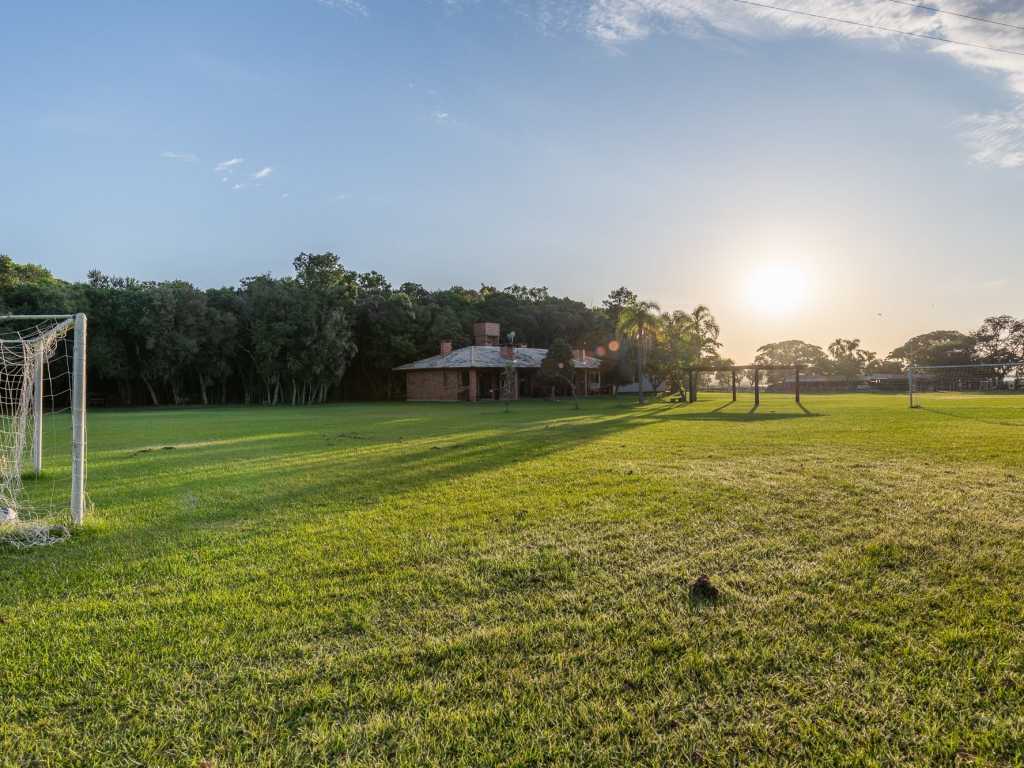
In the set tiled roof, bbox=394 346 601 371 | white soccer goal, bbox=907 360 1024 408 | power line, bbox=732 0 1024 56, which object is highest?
power line, bbox=732 0 1024 56

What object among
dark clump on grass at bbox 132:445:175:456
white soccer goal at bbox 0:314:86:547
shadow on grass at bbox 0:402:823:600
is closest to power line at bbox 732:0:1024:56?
shadow on grass at bbox 0:402:823:600

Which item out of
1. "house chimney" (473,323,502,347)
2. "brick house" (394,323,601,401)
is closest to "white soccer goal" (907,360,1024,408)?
"brick house" (394,323,601,401)

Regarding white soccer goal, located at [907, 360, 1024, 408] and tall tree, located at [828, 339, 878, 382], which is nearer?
white soccer goal, located at [907, 360, 1024, 408]

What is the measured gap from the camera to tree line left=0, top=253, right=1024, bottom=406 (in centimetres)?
3628

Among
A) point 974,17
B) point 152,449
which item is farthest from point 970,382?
point 152,449

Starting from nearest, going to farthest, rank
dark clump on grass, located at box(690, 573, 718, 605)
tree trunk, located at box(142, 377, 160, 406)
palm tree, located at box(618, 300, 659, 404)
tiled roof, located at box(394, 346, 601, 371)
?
1. dark clump on grass, located at box(690, 573, 718, 605)
2. palm tree, located at box(618, 300, 659, 404)
3. tree trunk, located at box(142, 377, 160, 406)
4. tiled roof, located at box(394, 346, 601, 371)

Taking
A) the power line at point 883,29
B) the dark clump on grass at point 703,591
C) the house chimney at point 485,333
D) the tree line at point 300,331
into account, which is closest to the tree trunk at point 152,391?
the tree line at point 300,331

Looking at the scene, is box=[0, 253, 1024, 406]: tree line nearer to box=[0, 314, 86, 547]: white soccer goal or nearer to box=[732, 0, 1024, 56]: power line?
box=[732, 0, 1024, 56]: power line

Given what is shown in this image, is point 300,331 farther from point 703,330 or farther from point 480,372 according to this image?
point 703,330

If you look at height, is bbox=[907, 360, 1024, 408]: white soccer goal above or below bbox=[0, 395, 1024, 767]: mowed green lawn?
above

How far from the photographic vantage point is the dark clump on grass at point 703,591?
360 centimetres

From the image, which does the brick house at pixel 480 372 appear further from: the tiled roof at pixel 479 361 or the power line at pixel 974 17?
the power line at pixel 974 17

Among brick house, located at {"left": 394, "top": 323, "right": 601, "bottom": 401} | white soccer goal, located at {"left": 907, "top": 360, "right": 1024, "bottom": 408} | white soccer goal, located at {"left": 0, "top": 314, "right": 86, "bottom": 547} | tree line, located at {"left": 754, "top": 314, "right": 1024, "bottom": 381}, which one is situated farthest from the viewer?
tree line, located at {"left": 754, "top": 314, "right": 1024, "bottom": 381}

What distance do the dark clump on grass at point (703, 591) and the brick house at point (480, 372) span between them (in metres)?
35.9
